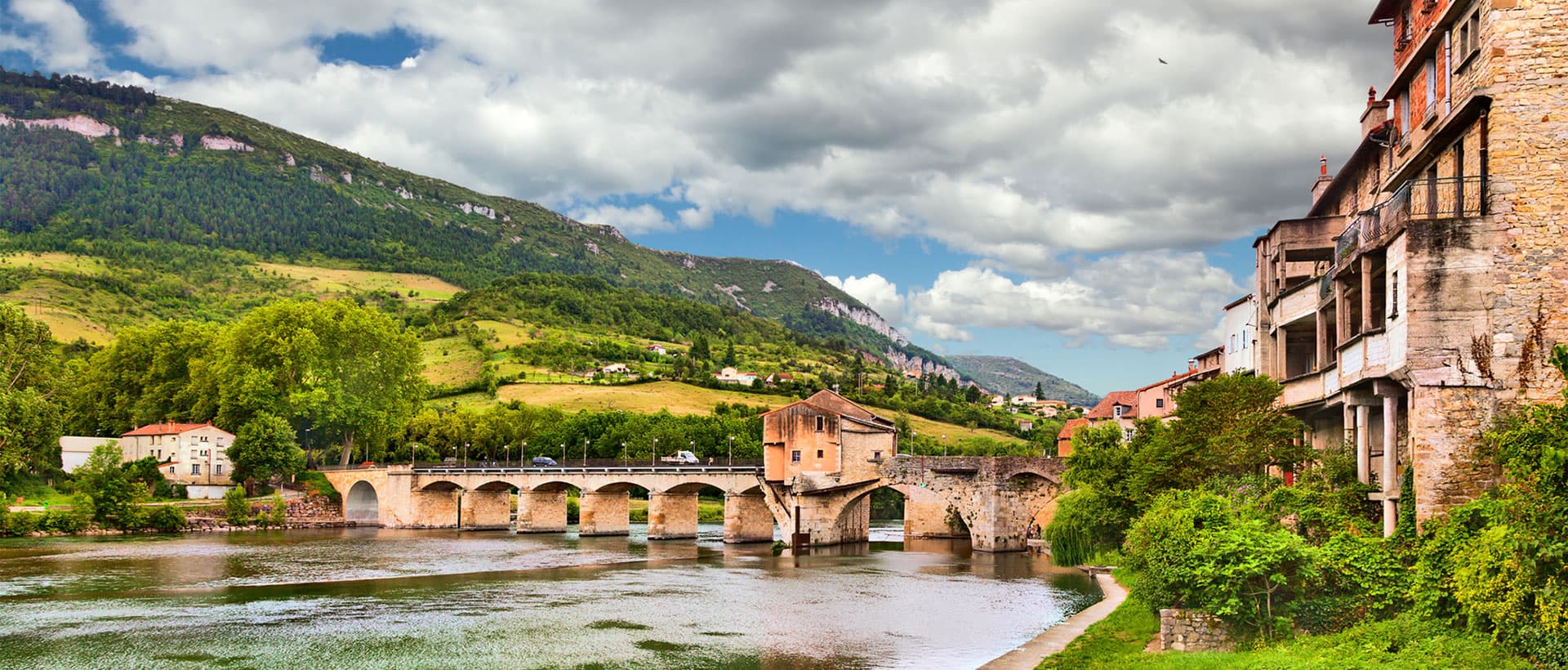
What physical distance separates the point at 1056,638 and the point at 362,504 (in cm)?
6782

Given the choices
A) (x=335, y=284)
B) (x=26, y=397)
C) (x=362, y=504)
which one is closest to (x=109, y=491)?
(x=26, y=397)

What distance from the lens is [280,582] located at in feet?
133

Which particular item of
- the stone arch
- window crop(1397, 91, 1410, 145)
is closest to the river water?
window crop(1397, 91, 1410, 145)

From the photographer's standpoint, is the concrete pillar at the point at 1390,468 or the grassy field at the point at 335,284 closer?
the concrete pillar at the point at 1390,468

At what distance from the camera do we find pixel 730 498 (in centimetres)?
6412

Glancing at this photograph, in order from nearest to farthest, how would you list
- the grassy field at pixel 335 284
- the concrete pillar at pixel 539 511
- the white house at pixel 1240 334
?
the white house at pixel 1240 334, the concrete pillar at pixel 539 511, the grassy field at pixel 335 284

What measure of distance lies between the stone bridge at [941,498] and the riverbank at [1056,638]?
70.3 ft

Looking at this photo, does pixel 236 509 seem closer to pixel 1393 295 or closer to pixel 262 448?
pixel 262 448

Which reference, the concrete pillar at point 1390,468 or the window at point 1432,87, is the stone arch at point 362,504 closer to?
the concrete pillar at point 1390,468

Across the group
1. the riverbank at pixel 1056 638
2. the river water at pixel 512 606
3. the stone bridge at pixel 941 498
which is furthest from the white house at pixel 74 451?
the riverbank at pixel 1056 638

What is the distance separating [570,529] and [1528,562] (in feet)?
233

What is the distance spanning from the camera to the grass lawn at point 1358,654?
15.2 metres

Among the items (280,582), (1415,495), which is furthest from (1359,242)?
(280,582)

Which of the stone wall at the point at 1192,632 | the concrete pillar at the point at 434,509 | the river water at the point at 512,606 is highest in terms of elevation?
the stone wall at the point at 1192,632
